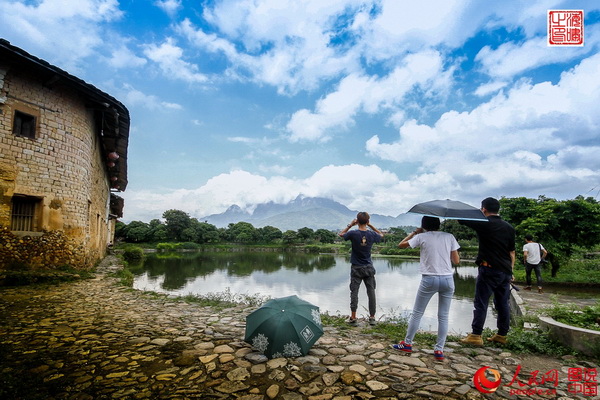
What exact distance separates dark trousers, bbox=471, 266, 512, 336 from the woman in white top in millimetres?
784

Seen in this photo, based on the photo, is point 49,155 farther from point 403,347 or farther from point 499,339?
point 499,339

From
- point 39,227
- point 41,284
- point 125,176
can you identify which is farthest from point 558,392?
point 125,176

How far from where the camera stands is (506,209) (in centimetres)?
1616

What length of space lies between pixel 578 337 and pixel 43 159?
12.1 m

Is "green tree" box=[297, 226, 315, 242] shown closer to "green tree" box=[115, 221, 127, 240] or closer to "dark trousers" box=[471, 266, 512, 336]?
"green tree" box=[115, 221, 127, 240]

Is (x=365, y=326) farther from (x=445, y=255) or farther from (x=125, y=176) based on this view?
(x=125, y=176)

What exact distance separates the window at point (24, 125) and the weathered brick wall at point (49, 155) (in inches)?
5.6

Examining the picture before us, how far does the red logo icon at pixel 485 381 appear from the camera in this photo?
291 centimetres

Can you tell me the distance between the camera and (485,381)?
121 inches

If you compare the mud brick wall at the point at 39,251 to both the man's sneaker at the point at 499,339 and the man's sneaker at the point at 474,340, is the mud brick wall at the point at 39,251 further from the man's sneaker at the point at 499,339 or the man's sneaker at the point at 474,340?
the man's sneaker at the point at 499,339

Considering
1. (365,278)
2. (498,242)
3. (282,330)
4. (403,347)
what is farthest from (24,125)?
(498,242)

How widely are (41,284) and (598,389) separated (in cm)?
1042

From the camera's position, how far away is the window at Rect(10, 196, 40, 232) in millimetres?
8258

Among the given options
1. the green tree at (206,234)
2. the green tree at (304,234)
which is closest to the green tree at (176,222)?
the green tree at (206,234)
